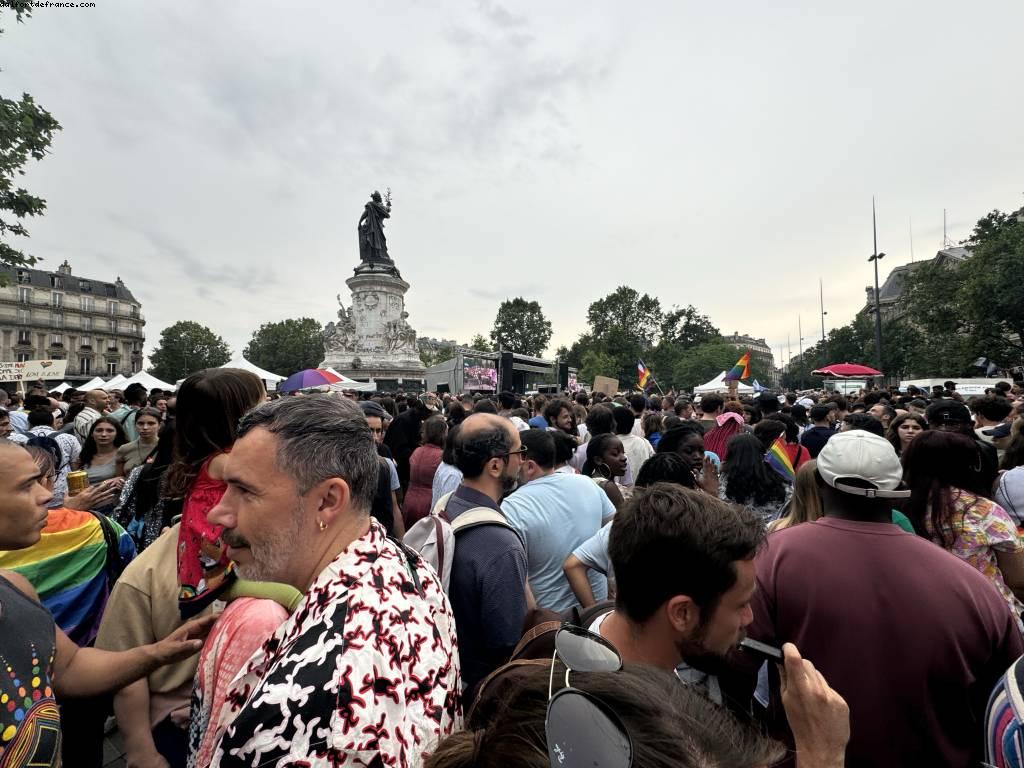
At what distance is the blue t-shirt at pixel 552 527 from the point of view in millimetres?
2859

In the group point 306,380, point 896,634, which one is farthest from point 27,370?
point 896,634

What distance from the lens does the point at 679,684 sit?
75cm

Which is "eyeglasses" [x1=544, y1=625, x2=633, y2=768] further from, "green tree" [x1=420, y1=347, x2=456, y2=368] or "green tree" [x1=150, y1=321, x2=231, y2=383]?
"green tree" [x1=420, y1=347, x2=456, y2=368]

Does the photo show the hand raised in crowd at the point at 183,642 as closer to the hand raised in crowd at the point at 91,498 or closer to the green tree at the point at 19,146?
the hand raised in crowd at the point at 91,498

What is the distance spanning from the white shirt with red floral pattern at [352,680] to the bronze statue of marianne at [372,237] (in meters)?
35.2

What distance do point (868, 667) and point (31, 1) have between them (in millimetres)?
13812

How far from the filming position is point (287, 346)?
2576 inches

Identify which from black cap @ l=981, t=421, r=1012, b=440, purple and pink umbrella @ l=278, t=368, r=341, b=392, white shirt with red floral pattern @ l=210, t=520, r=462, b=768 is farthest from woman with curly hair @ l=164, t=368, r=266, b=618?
purple and pink umbrella @ l=278, t=368, r=341, b=392

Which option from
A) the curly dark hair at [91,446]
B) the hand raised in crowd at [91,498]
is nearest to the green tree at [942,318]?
the curly dark hair at [91,446]

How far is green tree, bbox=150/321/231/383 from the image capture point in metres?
61.3

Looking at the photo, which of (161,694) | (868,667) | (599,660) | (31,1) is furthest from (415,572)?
(31,1)

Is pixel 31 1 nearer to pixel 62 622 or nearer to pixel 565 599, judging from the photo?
pixel 62 622

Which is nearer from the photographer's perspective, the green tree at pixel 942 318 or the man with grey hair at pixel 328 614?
the man with grey hair at pixel 328 614

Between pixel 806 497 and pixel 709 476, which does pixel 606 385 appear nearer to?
pixel 709 476
